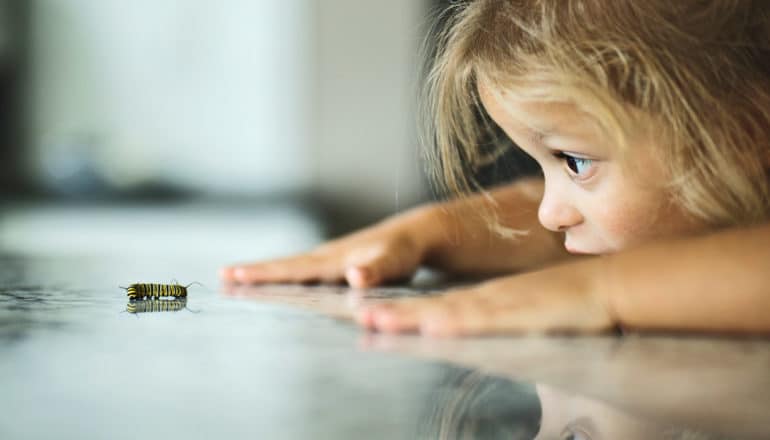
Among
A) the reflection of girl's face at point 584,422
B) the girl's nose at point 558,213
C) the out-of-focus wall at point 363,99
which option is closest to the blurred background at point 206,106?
the out-of-focus wall at point 363,99

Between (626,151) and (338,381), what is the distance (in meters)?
0.45

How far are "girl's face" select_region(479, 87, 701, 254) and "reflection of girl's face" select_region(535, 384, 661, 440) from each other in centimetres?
44

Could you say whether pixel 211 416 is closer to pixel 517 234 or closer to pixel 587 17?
pixel 587 17

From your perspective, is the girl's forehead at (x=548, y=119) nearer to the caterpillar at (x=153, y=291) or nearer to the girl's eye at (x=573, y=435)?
the caterpillar at (x=153, y=291)

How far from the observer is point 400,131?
12.9 feet

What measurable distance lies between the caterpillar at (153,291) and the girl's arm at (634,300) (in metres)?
0.26

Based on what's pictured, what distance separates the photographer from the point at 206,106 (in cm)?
412

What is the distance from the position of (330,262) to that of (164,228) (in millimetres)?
2318

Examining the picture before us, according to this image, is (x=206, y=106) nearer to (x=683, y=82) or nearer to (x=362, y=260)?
(x=362, y=260)

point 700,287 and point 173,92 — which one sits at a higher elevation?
point 173,92

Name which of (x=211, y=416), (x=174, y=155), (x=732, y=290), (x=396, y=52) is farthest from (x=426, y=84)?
(x=174, y=155)

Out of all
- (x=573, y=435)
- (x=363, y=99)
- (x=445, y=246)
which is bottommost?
(x=573, y=435)

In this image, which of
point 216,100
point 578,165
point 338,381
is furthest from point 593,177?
point 216,100

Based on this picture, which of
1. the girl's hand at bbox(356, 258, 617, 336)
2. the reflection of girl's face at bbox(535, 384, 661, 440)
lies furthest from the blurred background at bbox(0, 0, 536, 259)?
the reflection of girl's face at bbox(535, 384, 661, 440)
